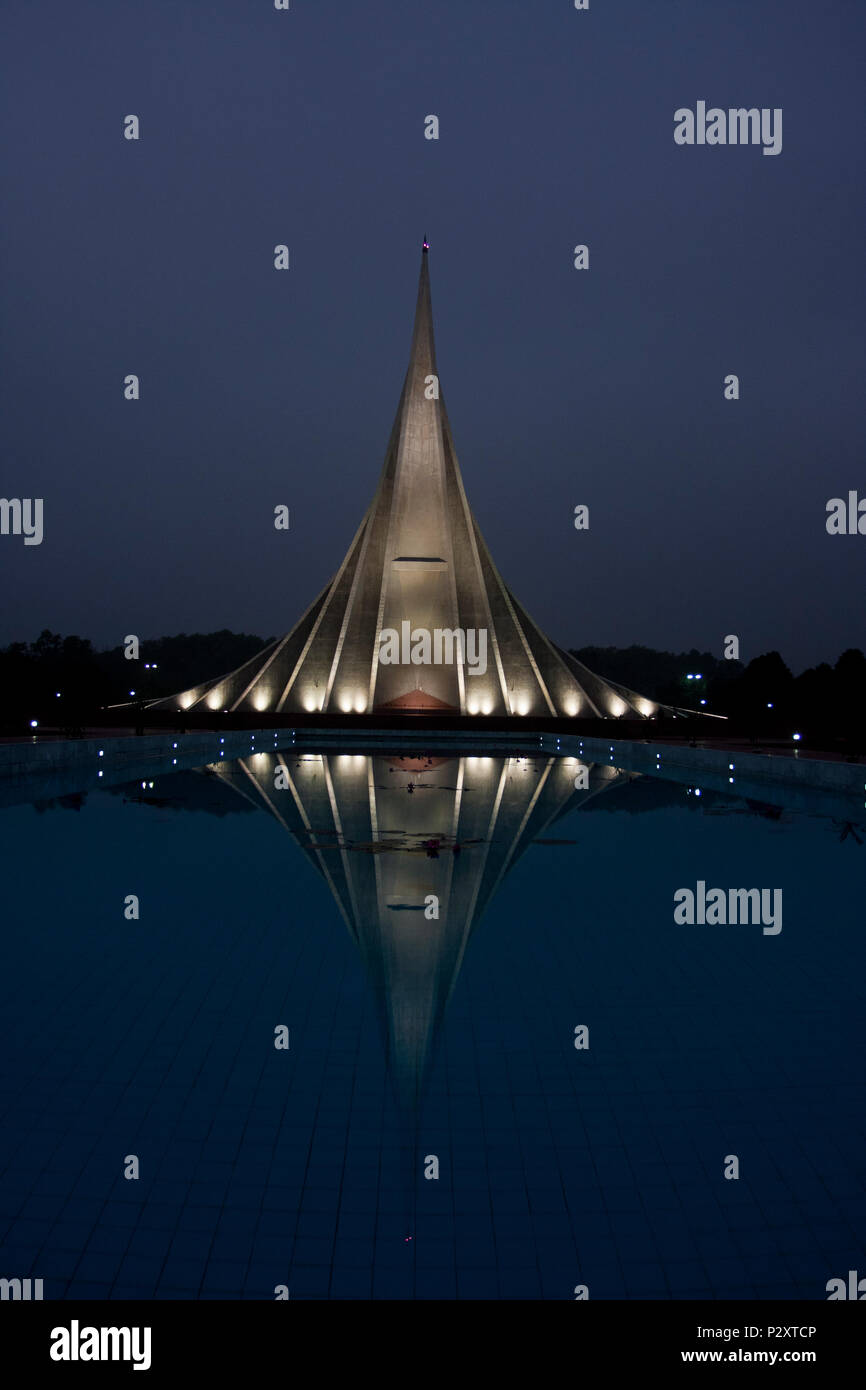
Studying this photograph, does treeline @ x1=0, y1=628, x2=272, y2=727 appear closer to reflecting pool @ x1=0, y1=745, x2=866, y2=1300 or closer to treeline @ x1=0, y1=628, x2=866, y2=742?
treeline @ x1=0, y1=628, x2=866, y2=742

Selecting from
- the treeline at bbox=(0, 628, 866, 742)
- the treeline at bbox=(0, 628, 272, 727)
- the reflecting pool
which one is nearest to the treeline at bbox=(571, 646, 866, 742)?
the treeline at bbox=(0, 628, 866, 742)

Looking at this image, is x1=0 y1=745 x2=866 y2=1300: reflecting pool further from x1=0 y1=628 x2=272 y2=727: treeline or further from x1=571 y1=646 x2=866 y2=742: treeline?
x1=0 y1=628 x2=272 y2=727: treeline

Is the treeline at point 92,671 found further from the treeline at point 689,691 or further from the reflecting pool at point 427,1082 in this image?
the reflecting pool at point 427,1082

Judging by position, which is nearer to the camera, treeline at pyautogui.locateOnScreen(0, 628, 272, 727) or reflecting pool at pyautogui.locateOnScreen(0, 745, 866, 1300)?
reflecting pool at pyautogui.locateOnScreen(0, 745, 866, 1300)

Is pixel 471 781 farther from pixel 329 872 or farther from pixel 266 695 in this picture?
pixel 266 695

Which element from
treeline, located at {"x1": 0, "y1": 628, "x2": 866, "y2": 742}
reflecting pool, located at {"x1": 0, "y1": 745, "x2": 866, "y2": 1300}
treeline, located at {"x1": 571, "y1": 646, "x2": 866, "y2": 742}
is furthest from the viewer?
treeline, located at {"x1": 571, "y1": 646, "x2": 866, "y2": 742}

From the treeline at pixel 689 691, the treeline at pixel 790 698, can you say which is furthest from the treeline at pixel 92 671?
the treeline at pixel 790 698

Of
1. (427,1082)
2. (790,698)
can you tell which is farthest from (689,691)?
(427,1082)

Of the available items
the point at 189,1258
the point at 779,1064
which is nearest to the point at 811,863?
the point at 779,1064

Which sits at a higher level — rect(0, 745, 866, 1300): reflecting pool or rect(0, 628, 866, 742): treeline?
rect(0, 628, 866, 742): treeline

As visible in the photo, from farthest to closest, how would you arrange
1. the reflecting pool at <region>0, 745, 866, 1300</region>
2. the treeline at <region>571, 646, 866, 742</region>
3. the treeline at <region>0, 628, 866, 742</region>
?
the treeline at <region>571, 646, 866, 742</region>, the treeline at <region>0, 628, 866, 742</region>, the reflecting pool at <region>0, 745, 866, 1300</region>

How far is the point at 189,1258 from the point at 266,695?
26.9m

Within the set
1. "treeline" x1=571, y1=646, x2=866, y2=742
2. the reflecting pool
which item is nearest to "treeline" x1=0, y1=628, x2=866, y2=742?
"treeline" x1=571, y1=646, x2=866, y2=742

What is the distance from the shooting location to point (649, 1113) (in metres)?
2.97
